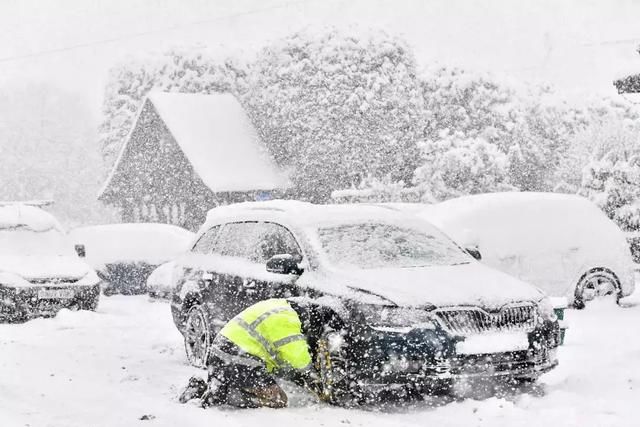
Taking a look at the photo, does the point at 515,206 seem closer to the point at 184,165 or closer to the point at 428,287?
the point at 428,287

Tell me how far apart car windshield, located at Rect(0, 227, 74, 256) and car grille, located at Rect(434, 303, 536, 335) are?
32.4 feet

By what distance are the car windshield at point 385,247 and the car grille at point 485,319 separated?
1.08 m

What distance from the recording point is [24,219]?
1638 centimetres

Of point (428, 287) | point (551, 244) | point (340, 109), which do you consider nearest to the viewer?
point (428, 287)

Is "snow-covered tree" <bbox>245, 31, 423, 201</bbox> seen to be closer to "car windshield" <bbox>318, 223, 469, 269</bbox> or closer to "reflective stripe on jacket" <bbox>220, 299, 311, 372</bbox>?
A: "car windshield" <bbox>318, 223, 469, 269</bbox>

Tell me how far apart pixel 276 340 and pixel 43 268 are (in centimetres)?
831

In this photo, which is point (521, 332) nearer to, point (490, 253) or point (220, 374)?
point (220, 374)

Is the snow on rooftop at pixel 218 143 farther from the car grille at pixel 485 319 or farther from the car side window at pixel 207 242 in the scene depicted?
the car grille at pixel 485 319

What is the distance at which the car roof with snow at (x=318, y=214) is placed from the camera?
29.2 feet

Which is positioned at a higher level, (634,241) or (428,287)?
(428,287)

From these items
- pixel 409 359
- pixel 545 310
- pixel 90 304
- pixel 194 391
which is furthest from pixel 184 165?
pixel 409 359

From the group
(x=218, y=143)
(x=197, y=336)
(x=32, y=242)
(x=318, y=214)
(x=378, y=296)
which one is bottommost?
(x=218, y=143)

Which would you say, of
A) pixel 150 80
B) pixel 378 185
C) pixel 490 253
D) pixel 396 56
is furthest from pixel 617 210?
pixel 150 80

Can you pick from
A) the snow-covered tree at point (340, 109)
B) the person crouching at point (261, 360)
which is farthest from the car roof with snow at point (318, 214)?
the snow-covered tree at point (340, 109)
